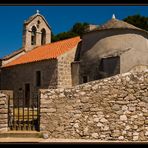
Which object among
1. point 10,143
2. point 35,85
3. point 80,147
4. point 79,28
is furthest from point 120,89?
point 79,28

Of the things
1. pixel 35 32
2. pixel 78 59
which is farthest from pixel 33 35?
pixel 78 59

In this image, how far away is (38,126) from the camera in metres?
11.2

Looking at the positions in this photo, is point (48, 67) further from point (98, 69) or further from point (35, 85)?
point (98, 69)

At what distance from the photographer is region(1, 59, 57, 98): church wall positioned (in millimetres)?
26859

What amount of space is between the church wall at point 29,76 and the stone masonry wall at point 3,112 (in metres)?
15.1

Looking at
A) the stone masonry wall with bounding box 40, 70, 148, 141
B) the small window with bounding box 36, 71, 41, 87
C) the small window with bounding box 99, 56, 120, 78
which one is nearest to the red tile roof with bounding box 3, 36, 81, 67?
the small window with bounding box 36, 71, 41, 87

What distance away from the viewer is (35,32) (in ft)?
114

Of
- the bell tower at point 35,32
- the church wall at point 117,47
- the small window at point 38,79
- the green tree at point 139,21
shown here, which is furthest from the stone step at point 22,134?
the green tree at point 139,21

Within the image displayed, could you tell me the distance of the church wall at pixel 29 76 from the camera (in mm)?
26859

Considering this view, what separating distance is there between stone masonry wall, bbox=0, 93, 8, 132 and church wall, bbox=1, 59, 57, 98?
1510 cm

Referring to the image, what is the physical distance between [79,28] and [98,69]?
2933cm

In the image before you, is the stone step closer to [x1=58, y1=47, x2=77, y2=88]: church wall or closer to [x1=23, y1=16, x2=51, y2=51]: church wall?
[x1=58, y1=47, x2=77, y2=88]: church wall

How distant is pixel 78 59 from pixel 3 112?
16.4 meters

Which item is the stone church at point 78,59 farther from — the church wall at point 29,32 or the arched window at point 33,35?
the arched window at point 33,35
